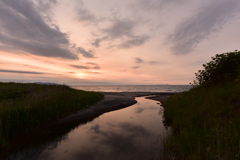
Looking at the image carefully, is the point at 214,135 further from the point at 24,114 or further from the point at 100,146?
the point at 24,114

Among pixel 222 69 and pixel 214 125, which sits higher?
pixel 222 69

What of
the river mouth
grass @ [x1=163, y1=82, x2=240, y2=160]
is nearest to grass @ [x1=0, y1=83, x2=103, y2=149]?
the river mouth

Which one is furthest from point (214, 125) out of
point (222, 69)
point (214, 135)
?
point (222, 69)

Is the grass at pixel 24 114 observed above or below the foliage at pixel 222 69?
below

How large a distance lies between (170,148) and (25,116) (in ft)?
44.6

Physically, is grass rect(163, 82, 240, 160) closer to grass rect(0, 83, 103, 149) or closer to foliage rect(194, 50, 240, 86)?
foliage rect(194, 50, 240, 86)

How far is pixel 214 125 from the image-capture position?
7320 mm

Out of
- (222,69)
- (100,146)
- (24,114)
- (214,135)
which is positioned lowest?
(100,146)

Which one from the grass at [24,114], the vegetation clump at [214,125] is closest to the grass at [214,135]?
the vegetation clump at [214,125]

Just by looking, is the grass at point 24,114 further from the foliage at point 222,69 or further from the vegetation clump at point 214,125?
the foliage at point 222,69

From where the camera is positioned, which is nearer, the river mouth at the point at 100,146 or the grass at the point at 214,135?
the grass at the point at 214,135

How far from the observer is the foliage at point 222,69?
455 inches

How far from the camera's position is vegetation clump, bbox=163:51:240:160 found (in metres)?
5.36

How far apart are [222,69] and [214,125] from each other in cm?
805
